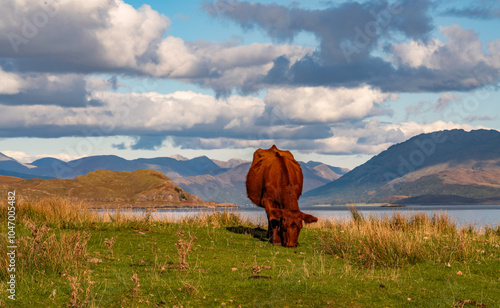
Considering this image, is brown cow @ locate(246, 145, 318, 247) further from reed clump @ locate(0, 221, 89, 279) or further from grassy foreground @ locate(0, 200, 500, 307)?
reed clump @ locate(0, 221, 89, 279)

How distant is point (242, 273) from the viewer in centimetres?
1334

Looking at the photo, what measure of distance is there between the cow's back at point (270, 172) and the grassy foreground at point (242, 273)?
2.61m

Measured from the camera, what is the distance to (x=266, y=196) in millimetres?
20625

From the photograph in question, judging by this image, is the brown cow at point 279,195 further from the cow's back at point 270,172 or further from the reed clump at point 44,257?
the reed clump at point 44,257

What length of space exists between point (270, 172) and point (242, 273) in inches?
312

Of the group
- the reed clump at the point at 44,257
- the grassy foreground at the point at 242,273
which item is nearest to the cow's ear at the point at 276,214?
the grassy foreground at the point at 242,273

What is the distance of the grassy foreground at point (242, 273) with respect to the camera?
10.7 m

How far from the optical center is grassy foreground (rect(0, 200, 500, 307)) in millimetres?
10742

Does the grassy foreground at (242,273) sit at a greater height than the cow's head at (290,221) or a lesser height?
lesser

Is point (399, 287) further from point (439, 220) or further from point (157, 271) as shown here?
point (439, 220)

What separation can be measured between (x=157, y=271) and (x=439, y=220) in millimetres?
18866

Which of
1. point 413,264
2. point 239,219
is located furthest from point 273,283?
point 239,219

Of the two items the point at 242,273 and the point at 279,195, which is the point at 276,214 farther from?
the point at 242,273

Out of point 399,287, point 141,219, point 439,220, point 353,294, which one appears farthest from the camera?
point 439,220
